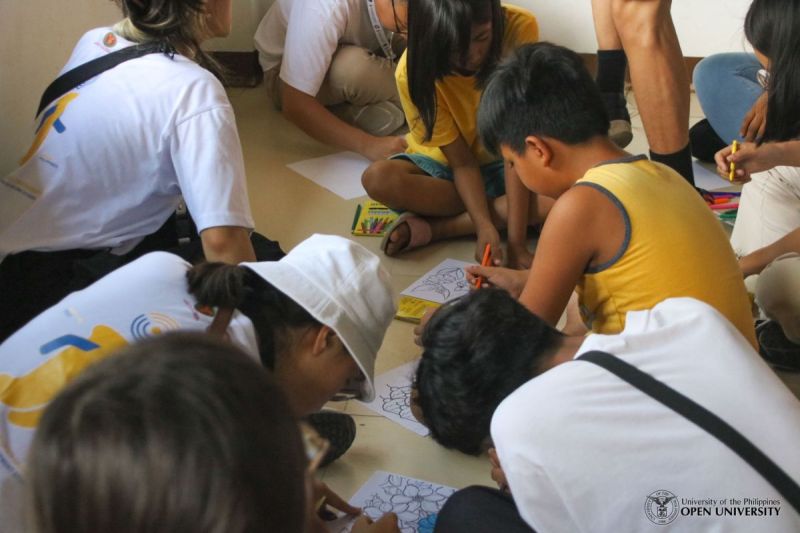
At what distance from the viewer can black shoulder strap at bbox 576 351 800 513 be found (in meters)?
0.78

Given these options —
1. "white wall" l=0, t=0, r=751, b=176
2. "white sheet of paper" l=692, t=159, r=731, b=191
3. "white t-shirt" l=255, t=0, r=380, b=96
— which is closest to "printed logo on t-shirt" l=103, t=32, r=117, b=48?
"white wall" l=0, t=0, r=751, b=176

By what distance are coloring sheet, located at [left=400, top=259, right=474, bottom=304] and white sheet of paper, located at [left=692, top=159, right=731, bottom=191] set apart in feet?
2.69

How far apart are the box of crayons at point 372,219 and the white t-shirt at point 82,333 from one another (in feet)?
3.95

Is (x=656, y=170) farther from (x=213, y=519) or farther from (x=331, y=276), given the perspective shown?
(x=213, y=519)

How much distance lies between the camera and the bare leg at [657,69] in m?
1.97

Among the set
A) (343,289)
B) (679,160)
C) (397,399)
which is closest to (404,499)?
(397,399)

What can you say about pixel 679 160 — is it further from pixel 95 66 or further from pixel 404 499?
pixel 95 66

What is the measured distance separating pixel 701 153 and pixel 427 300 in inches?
46.1

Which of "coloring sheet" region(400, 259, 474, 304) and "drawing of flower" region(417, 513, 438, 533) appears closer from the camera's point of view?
"drawing of flower" region(417, 513, 438, 533)

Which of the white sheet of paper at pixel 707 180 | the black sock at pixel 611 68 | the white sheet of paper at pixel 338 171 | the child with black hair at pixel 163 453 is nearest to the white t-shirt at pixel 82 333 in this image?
the child with black hair at pixel 163 453

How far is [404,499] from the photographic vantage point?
4.39 feet

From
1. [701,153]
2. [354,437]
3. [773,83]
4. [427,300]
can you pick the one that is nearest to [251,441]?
[354,437]

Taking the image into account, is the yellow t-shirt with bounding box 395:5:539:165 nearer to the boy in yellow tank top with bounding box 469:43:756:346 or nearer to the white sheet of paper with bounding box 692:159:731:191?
the boy in yellow tank top with bounding box 469:43:756:346

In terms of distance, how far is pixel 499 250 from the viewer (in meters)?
2.01
